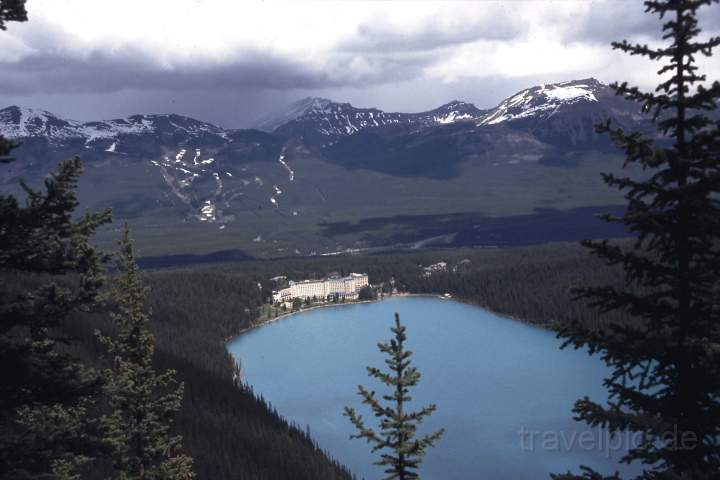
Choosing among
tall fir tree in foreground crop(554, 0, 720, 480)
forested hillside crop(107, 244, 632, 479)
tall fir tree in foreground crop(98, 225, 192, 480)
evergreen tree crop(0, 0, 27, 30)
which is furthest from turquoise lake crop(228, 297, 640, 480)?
evergreen tree crop(0, 0, 27, 30)

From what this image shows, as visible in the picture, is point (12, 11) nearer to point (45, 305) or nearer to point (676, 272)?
point (45, 305)

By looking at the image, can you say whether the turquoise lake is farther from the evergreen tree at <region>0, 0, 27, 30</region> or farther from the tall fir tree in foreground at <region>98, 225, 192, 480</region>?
the evergreen tree at <region>0, 0, 27, 30</region>

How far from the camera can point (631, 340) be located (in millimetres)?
11422

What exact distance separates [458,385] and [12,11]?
91.0 metres

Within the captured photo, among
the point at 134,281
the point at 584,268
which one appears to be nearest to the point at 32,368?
the point at 134,281

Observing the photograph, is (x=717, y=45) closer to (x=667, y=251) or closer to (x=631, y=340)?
(x=667, y=251)

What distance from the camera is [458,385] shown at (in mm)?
96625

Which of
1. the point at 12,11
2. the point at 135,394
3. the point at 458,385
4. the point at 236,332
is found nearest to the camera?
the point at 12,11

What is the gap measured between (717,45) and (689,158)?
6.07 ft

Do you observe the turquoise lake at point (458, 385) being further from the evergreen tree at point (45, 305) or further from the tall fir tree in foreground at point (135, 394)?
the evergreen tree at point (45, 305)

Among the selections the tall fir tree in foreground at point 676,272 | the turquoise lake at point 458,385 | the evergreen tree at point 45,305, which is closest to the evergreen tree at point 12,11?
the evergreen tree at point 45,305

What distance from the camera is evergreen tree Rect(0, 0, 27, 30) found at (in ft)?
35.3

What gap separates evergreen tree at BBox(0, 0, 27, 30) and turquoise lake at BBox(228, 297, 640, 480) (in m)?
43.0

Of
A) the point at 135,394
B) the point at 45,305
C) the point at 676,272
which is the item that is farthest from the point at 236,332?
the point at 676,272
